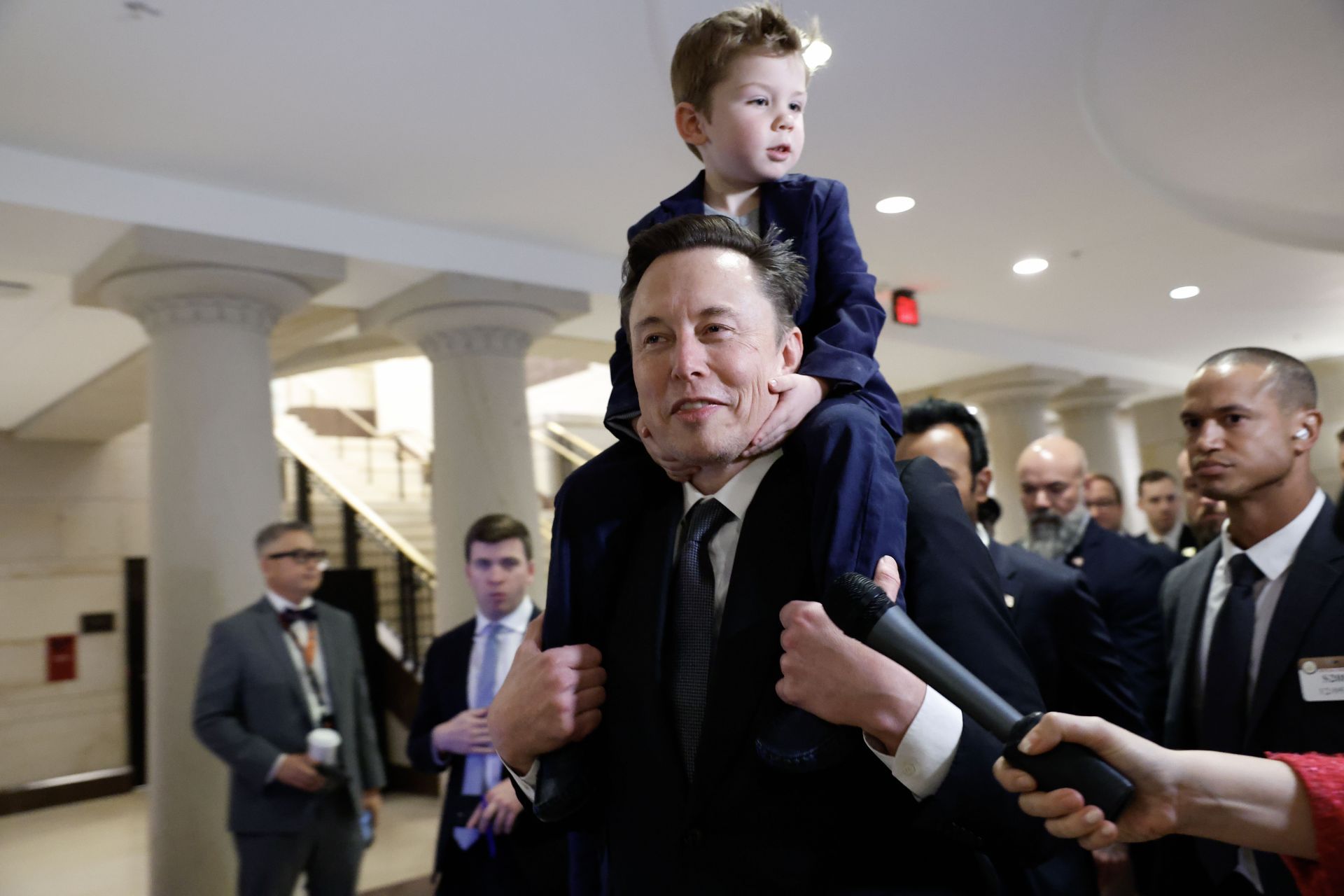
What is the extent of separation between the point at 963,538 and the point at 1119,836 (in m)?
0.39

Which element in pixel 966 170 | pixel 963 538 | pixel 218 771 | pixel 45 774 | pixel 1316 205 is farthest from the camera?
pixel 45 774

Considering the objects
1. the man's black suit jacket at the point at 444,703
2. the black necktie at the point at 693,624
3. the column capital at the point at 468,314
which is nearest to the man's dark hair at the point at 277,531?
the man's black suit jacket at the point at 444,703

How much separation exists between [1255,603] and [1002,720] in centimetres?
187

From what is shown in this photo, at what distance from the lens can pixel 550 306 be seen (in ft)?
22.0

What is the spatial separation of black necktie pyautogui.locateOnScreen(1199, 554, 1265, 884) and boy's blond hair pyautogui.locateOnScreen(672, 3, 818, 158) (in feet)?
5.65

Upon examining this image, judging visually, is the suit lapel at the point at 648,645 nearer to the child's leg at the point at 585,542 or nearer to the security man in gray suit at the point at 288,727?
the child's leg at the point at 585,542

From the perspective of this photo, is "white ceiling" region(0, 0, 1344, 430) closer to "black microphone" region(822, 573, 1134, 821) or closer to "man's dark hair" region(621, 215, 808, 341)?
"man's dark hair" region(621, 215, 808, 341)

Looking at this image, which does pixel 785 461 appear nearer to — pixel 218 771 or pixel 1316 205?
pixel 218 771

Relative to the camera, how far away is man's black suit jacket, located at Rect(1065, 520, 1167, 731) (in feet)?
10.0

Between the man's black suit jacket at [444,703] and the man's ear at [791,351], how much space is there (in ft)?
7.83

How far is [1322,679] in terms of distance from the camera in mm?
2135

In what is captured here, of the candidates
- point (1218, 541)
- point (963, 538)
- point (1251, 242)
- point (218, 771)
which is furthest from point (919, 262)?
point (963, 538)

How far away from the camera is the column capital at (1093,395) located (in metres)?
11.7

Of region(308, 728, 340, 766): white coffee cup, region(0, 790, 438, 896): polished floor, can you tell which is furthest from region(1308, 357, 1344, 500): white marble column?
region(308, 728, 340, 766): white coffee cup
